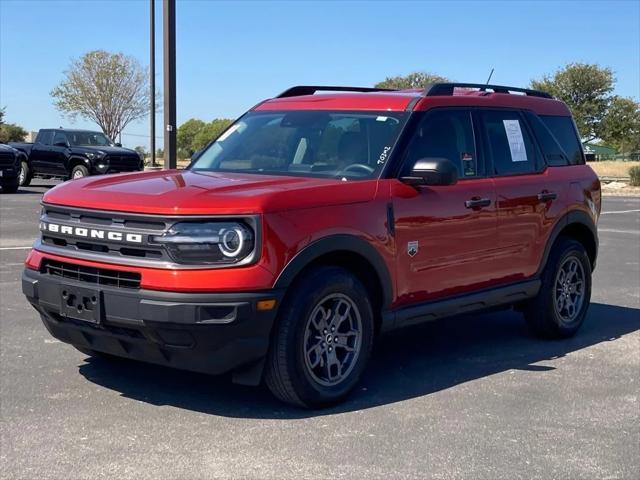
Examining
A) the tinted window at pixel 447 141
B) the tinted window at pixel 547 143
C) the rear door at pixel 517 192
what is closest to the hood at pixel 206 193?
the tinted window at pixel 447 141

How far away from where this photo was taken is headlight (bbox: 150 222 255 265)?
4.61m

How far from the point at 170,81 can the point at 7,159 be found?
23.5ft

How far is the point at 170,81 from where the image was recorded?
1706cm

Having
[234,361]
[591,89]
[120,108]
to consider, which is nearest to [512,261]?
[234,361]

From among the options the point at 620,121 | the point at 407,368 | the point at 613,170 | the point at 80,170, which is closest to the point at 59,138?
the point at 80,170

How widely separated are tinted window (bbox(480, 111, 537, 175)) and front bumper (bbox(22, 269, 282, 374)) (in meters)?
2.59

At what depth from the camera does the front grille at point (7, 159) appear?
21.9 m

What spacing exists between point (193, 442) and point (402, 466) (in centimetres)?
109

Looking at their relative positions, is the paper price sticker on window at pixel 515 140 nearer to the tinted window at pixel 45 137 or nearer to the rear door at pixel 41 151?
the rear door at pixel 41 151

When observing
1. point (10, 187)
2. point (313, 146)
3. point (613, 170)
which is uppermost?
point (313, 146)

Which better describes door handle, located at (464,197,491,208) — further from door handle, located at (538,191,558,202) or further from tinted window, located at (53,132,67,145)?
tinted window, located at (53,132,67,145)

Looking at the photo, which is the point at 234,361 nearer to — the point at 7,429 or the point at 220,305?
the point at 220,305

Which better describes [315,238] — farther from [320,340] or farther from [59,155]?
[59,155]

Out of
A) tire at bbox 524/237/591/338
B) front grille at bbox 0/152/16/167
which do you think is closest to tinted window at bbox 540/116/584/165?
tire at bbox 524/237/591/338
